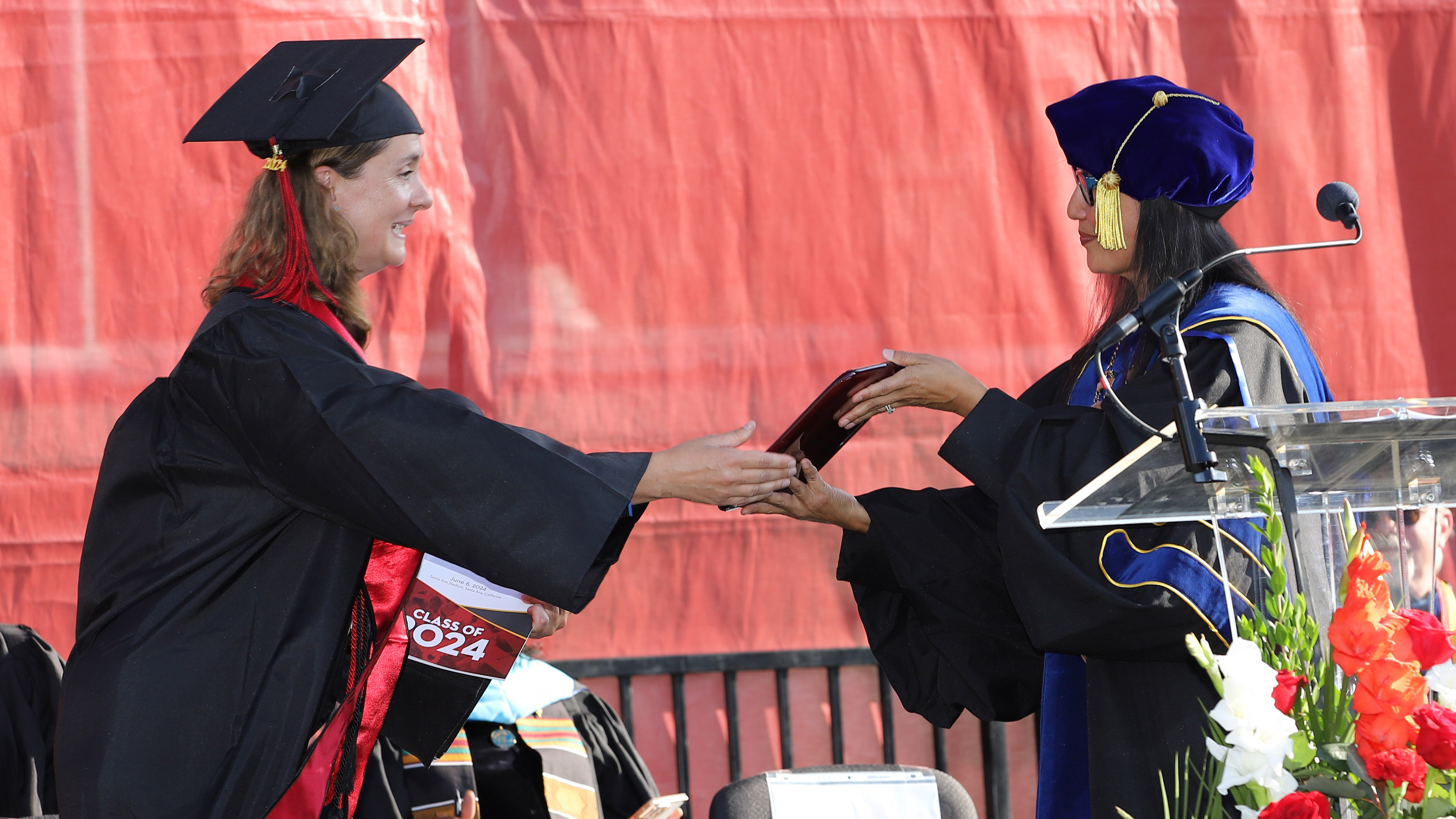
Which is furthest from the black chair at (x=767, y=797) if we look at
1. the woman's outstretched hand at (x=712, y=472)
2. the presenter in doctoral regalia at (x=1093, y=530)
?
the woman's outstretched hand at (x=712, y=472)

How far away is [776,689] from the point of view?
3.32 metres

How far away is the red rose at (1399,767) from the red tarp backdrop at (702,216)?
233 cm

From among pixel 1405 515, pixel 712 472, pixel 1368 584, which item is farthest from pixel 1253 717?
pixel 712 472

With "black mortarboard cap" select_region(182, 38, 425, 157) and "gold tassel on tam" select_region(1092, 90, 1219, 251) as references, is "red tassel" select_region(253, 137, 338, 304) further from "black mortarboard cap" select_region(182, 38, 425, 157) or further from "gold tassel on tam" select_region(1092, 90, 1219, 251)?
"gold tassel on tam" select_region(1092, 90, 1219, 251)

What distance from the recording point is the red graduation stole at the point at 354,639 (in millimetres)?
1789

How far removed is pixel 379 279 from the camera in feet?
10.4

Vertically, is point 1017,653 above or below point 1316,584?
below

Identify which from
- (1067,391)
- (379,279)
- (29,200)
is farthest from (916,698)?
(29,200)

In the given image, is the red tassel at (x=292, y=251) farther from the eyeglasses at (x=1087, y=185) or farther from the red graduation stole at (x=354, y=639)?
the eyeglasses at (x=1087, y=185)

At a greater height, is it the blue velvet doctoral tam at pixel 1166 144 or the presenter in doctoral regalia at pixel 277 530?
the blue velvet doctoral tam at pixel 1166 144

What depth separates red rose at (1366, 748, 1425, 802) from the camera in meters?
0.94

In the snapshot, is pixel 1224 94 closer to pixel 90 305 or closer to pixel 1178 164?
pixel 1178 164

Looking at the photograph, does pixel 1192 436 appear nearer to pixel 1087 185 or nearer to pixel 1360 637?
pixel 1360 637

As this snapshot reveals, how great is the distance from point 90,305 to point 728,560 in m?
1.67
